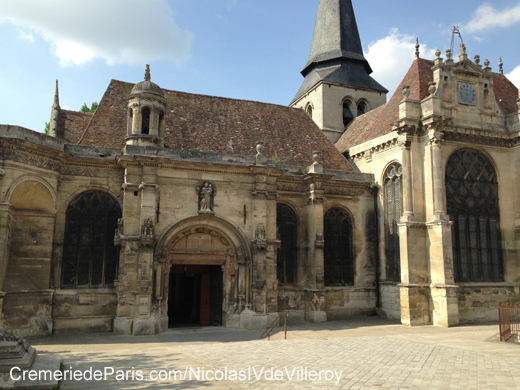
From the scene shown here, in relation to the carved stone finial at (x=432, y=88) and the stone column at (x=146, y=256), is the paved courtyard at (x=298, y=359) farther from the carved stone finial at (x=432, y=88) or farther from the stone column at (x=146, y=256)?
the carved stone finial at (x=432, y=88)

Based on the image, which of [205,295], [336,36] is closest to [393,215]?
[205,295]

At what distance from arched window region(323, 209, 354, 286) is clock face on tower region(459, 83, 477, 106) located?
742 centimetres

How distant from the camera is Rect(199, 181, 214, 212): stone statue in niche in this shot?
16547 mm

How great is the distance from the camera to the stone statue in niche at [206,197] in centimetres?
1655

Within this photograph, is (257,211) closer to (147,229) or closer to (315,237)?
(315,237)

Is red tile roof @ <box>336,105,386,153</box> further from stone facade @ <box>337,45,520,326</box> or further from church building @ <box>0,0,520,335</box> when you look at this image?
stone facade @ <box>337,45,520,326</box>

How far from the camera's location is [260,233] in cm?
1688

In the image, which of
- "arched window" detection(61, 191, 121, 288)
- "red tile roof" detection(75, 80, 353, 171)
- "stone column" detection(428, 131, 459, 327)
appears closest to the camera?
"arched window" detection(61, 191, 121, 288)

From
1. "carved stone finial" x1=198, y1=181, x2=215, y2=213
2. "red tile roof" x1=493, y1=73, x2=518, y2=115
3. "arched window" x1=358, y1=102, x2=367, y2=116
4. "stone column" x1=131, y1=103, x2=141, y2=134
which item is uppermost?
"arched window" x1=358, y1=102, x2=367, y2=116

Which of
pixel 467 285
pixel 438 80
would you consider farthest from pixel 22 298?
pixel 438 80

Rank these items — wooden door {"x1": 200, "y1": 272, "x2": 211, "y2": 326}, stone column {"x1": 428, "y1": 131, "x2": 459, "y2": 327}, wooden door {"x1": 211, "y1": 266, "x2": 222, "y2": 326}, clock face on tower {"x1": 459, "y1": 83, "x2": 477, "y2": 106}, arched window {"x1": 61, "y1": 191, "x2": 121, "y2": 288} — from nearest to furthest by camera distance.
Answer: arched window {"x1": 61, "y1": 191, "x2": 121, "y2": 288} < stone column {"x1": 428, "y1": 131, "x2": 459, "y2": 327} < wooden door {"x1": 211, "y1": 266, "x2": 222, "y2": 326} < wooden door {"x1": 200, "y1": 272, "x2": 211, "y2": 326} < clock face on tower {"x1": 459, "y1": 83, "x2": 477, "y2": 106}

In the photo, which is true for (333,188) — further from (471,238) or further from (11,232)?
(11,232)

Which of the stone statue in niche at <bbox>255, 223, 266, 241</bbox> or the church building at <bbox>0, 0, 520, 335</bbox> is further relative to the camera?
the stone statue in niche at <bbox>255, 223, 266, 241</bbox>

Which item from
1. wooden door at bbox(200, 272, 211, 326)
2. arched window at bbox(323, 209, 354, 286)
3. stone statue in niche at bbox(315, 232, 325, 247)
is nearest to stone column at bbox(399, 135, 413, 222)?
arched window at bbox(323, 209, 354, 286)
